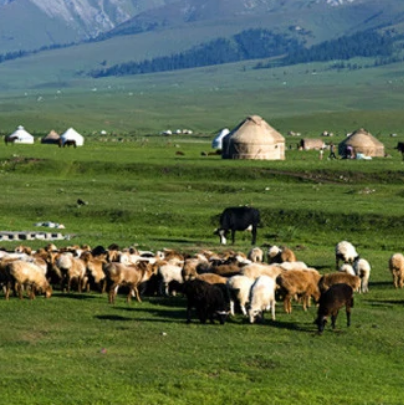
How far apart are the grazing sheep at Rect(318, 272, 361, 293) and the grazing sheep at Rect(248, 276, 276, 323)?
210 cm

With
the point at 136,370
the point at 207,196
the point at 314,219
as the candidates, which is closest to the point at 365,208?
the point at 314,219

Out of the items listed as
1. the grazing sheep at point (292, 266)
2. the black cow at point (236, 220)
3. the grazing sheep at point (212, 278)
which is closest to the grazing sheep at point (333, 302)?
the grazing sheep at point (212, 278)

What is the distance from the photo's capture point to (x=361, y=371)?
21.2 meters

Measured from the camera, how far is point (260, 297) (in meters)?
24.4

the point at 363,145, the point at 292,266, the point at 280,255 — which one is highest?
the point at 363,145

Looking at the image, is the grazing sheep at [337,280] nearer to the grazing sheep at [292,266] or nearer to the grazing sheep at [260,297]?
the grazing sheep at [292,266]

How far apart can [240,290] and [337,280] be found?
282cm

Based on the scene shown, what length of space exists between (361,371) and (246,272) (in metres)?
5.97

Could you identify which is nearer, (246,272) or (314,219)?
(246,272)

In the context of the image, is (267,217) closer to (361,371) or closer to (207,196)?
(207,196)

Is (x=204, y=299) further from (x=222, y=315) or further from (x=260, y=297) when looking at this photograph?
(x=260, y=297)

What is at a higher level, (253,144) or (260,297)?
(253,144)

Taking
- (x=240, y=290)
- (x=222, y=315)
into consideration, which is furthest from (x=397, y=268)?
(x=222, y=315)

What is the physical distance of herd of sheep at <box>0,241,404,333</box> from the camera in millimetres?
24281
